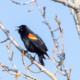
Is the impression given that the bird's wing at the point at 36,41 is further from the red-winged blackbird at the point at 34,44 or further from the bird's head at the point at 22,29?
the bird's head at the point at 22,29

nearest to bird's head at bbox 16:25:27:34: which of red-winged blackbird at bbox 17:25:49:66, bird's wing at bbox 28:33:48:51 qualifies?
red-winged blackbird at bbox 17:25:49:66

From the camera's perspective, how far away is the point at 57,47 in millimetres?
3180

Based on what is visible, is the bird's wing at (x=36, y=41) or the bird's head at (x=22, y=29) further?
the bird's head at (x=22, y=29)

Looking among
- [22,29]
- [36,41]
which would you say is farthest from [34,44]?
[22,29]

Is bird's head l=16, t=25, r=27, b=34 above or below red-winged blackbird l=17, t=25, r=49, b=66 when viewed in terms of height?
above

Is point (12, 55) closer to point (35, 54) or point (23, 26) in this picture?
point (35, 54)

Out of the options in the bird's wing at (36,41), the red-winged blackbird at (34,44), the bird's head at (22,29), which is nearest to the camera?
the red-winged blackbird at (34,44)

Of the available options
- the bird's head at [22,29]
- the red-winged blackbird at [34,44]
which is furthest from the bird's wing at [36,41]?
the bird's head at [22,29]

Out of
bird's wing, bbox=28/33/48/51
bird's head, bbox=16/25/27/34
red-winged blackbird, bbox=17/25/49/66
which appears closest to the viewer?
red-winged blackbird, bbox=17/25/49/66

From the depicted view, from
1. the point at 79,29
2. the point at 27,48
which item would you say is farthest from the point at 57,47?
the point at 27,48

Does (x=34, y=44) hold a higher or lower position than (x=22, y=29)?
lower

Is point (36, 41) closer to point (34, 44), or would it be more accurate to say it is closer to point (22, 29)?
point (34, 44)

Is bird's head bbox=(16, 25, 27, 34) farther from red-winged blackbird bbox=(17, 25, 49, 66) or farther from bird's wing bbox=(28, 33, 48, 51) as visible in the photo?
bird's wing bbox=(28, 33, 48, 51)

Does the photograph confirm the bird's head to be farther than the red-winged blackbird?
Yes
